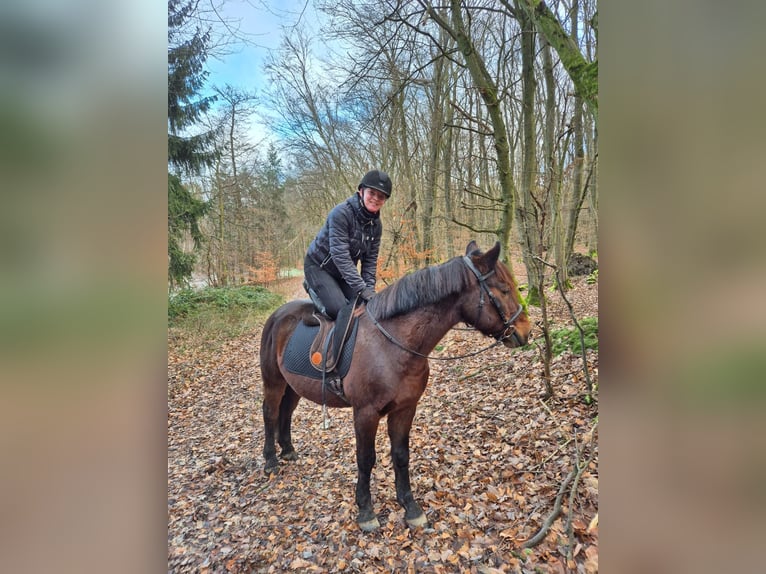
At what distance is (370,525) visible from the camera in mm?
2693

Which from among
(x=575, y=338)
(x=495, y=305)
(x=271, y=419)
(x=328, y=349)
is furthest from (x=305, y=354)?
(x=575, y=338)

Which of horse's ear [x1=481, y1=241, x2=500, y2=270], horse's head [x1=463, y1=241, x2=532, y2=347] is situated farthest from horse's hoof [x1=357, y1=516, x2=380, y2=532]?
horse's ear [x1=481, y1=241, x2=500, y2=270]

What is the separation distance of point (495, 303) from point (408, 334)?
27.8 inches

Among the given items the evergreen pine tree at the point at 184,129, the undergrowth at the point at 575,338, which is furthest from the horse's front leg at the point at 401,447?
the evergreen pine tree at the point at 184,129

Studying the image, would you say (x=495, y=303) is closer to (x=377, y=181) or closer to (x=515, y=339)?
(x=515, y=339)

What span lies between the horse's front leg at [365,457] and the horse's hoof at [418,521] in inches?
10.4

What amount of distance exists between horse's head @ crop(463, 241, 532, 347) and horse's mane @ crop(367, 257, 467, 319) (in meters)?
0.11

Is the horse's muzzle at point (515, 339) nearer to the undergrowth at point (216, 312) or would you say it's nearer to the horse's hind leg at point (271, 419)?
the horse's hind leg at point (271, 419)

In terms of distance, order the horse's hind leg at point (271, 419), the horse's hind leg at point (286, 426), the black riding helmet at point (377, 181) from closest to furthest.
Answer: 1. the black riding helmet at point (377, 181)
2. the horse's hind leg at point (271, 419)
3. the horse's hind leg at point (286, 426)

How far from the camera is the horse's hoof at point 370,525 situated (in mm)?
2674
